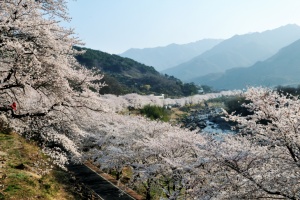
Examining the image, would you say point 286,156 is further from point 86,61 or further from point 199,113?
point 86,61

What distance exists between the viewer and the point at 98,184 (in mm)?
27531

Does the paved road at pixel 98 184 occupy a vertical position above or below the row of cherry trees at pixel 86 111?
below

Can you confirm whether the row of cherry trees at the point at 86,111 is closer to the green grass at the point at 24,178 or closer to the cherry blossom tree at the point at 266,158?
the cherry blossom tree at the point at 266,158

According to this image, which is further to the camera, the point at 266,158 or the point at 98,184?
the point at 98,184

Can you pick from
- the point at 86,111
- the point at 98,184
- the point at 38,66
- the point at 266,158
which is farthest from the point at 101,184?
the point at 266,158

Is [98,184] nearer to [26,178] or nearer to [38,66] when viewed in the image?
[26,178]

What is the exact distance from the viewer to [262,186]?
369 inches

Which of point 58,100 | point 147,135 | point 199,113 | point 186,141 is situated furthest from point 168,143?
point 199,113

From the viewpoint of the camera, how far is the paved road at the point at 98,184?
2442 centimetres

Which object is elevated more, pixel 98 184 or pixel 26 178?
pixel 26 178

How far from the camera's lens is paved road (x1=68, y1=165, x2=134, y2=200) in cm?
2442

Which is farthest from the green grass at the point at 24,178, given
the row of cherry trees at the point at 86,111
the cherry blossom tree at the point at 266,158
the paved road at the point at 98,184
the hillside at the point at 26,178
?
the cherry blossom tree at the point at 266,158

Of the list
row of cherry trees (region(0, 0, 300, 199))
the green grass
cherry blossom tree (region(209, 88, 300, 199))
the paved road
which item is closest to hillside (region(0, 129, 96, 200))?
the green grass

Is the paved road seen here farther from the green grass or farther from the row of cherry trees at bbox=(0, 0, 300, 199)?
the row of cherry trees at bbox=(0, 0, 300, 199)
